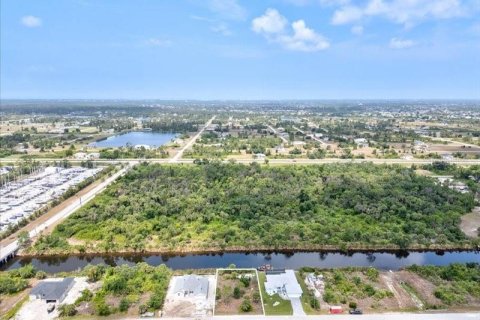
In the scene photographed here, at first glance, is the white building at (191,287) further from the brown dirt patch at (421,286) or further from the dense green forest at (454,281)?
the dense green forest at (454,281)

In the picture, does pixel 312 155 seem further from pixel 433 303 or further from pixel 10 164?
pixel 10 164

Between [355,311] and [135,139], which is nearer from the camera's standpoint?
[355,311]

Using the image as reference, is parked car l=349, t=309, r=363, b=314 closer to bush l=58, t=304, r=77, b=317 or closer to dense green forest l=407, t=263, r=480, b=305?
dense green forest l=407, t=263, r=480, b=305

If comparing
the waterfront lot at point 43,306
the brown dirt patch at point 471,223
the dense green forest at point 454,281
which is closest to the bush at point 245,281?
the waterfront lot at point 43,306

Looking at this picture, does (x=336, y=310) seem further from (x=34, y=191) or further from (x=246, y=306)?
(x=34, y=191)

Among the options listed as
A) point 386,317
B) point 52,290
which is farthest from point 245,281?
point 52,290

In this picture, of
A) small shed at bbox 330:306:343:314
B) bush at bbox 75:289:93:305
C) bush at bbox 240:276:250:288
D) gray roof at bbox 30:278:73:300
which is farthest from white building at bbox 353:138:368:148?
gray roof at bbox 30:278:73:300

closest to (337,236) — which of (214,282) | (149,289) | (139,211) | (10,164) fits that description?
(214,282)
